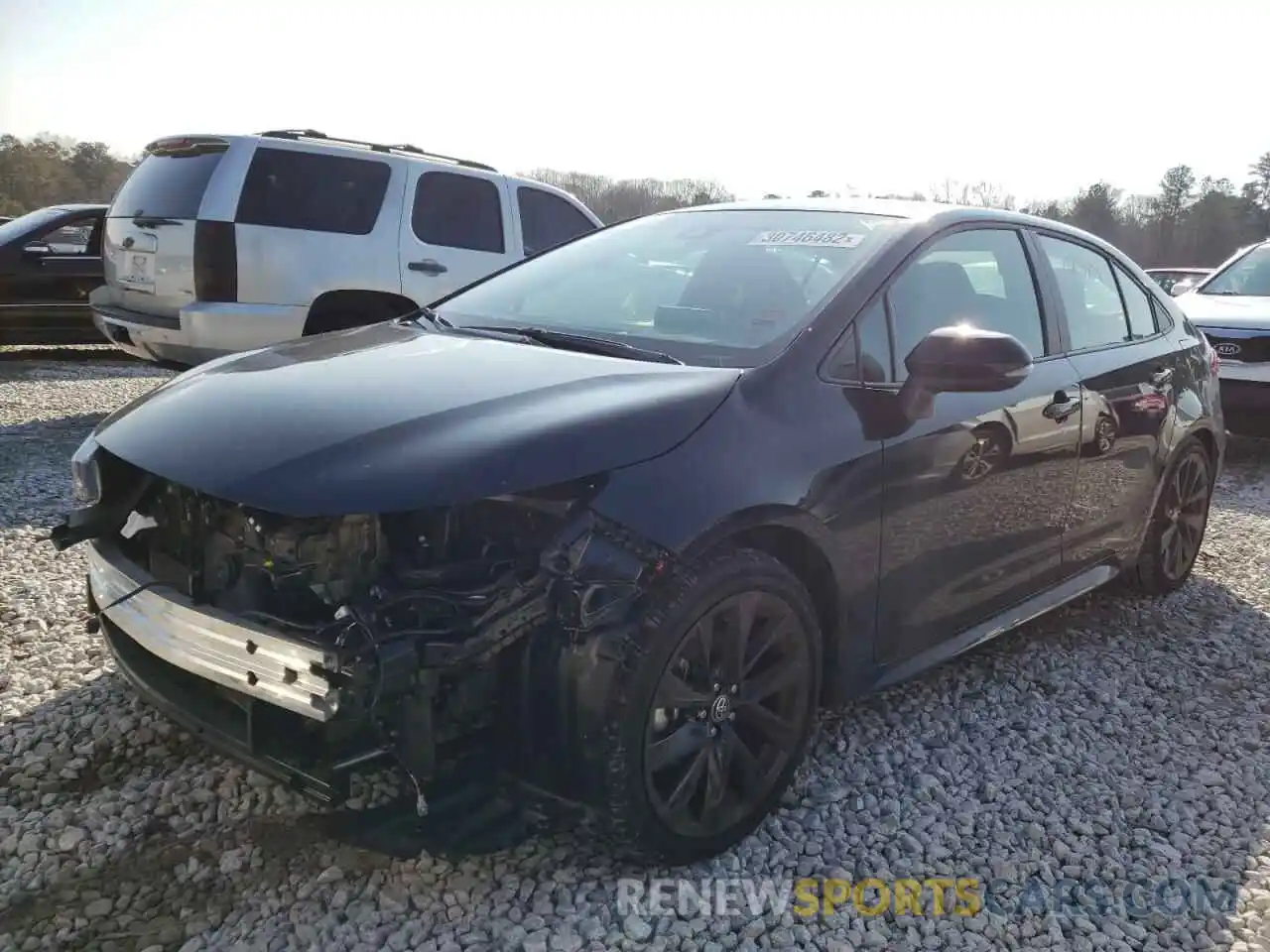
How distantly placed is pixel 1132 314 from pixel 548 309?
2.60 m

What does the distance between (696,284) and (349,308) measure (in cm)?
433

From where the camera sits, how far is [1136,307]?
447 cm

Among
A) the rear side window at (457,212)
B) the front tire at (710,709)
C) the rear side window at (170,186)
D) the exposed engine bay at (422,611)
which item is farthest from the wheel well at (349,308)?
the front tire at (710,709)

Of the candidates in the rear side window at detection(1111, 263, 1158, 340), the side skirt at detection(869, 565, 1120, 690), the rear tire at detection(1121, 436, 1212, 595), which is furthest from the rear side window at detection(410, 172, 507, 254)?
the side skirt at detection(869, 565, 1120, 690)

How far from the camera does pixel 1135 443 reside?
413 cm

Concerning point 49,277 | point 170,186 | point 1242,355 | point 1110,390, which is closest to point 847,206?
point 1110,390

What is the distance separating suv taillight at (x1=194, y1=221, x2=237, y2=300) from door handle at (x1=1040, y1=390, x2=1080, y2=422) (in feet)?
16.4

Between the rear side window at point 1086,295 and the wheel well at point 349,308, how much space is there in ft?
14.3

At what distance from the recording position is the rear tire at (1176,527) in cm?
458

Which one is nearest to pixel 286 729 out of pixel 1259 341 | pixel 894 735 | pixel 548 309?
pixel 548 309

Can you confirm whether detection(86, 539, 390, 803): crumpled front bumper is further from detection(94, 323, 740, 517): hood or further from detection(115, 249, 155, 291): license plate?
detection(115, 249, 155, 291): license plate

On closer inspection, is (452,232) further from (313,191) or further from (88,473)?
(88,473)

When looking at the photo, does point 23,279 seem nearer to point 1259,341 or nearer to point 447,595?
point 447,595

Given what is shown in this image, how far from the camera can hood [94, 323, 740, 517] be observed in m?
2.13
